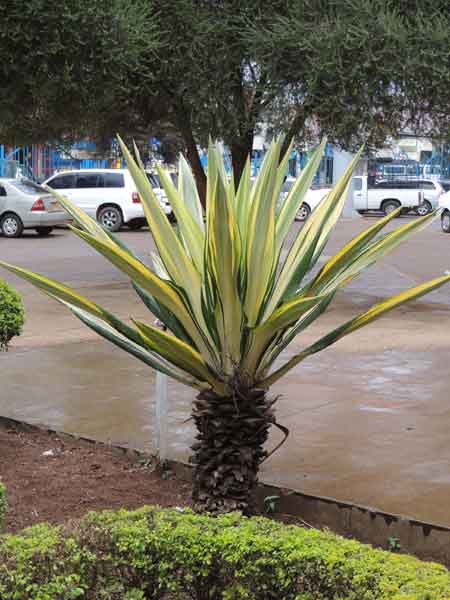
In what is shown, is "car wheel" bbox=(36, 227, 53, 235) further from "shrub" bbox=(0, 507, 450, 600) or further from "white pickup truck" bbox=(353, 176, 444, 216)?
"shrub" bbox=(0, 507, 450, 600)

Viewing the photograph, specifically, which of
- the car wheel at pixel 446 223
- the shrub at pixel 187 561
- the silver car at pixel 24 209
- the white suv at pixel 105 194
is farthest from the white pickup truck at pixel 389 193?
the shrub at pixel 187 561

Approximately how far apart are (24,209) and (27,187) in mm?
753

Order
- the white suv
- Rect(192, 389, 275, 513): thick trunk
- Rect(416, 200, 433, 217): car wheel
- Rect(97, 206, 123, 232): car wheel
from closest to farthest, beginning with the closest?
Rect(192, 389, 275, 513): thick trunk, the white suv, Rect(97, 206, 123, 232): car wheel, Rect(416, 200, 433, 217): car wheel

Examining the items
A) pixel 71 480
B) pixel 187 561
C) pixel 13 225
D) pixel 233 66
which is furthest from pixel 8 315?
pixel 13 225

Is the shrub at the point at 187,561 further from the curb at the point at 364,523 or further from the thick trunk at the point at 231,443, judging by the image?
the curb at the point at 364,523

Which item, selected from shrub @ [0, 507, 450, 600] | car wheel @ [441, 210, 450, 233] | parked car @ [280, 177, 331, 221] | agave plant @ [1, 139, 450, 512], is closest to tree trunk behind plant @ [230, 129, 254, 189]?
agave plant @ [1, 139, 450, 512]

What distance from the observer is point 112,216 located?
28.5 m

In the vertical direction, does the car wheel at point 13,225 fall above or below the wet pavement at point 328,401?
above

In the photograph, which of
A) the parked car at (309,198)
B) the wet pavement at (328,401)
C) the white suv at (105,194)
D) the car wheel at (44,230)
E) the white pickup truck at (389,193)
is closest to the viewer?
the wet pavement at (328,401)

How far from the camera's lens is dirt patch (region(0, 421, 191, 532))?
4.94 metres

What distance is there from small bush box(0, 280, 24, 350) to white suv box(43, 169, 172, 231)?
22.1m

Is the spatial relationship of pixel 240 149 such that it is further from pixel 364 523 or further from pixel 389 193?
pixel 389 193

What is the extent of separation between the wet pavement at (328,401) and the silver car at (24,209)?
44.7 ft

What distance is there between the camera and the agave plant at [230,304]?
412cm
